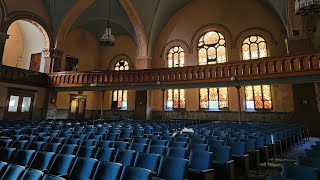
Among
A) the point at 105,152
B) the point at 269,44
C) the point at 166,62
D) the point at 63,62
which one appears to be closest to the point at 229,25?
the point at 269,44

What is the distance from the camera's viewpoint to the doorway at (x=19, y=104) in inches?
Answer: 570

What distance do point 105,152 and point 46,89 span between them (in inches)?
594

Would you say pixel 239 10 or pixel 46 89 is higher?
pixel 239 10

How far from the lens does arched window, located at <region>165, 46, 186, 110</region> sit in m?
19.2

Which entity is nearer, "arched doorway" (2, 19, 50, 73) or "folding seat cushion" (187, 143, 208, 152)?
"folding seat cushion" (187, 143, 208, 152)

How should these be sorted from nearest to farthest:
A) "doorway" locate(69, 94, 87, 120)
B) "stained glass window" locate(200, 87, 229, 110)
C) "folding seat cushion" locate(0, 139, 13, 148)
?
"folding seat cushion" locate(0, 139, 13, 148) < "stained glass window" locate(200, 87, 229, 110) < "doorway" locate(69, 94, 87, 120)

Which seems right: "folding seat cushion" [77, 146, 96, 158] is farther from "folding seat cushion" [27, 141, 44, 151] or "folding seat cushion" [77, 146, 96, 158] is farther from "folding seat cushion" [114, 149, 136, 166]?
"folding seat cushion" [27, 141, 44, 151]

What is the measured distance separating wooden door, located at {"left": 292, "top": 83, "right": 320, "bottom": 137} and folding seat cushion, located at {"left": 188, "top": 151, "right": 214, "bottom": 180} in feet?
42.4

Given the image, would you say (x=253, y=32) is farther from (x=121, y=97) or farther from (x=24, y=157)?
(x=24, y=157)

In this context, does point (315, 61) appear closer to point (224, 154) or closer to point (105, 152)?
point (224, 154)

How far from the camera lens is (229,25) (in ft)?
59.0

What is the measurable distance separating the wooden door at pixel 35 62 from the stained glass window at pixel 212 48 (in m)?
14.3

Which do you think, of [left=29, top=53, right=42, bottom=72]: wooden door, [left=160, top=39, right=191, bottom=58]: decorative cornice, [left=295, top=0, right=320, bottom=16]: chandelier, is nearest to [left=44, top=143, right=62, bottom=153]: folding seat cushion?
[left=295, top=0, right=320, bottom=16]: chandelier

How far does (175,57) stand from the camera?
65.9 feet
